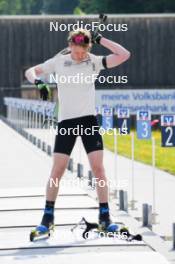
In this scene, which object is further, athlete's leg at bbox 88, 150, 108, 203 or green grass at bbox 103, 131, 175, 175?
green grass at bbox 103, 131, 175, 175

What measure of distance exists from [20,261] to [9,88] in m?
43.8

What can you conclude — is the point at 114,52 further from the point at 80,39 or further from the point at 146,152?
the point at 146,152

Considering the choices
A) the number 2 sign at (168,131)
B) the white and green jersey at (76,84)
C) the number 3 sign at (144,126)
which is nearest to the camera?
the white and green jersey at (76,84)

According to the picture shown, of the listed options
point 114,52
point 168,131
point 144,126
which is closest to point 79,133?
point 114,52

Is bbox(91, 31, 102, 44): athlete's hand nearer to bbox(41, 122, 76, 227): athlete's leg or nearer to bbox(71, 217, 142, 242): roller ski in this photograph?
bbox(41, 122, 76, 227): athlete's leg

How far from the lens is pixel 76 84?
29.0ft

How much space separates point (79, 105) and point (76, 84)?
193 mm

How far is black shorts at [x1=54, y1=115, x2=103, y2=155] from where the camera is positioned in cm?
895

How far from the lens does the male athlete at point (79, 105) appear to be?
29.2ft

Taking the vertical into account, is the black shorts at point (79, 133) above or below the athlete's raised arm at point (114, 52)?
below
